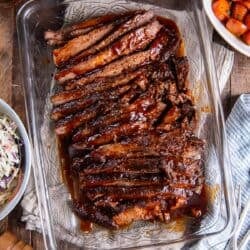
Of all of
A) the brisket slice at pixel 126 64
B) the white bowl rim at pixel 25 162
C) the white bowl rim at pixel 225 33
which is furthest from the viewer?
the white bowl rim at pixel 225 33

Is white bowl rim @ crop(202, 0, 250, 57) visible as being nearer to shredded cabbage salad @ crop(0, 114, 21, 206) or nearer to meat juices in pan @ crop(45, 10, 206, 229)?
meat juices in pan @ crop(45, 10, 206, 229)

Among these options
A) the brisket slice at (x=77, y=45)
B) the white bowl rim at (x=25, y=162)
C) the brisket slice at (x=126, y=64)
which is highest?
the brisket slice at (x=77, y=45)

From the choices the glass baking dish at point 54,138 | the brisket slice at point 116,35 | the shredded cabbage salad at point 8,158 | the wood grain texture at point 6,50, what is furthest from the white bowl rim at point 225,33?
the shredded cabbage salad at point 8,158

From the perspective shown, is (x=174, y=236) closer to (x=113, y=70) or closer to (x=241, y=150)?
(x=241, y=150)

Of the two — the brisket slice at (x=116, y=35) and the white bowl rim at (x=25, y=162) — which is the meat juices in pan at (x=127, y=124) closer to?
the brisket slice at (x=116, y=35)

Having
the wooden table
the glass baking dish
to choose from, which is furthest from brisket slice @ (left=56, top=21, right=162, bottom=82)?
the wooden table

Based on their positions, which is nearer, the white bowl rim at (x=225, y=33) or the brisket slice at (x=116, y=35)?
the brisket slice at (x=116, y=35)

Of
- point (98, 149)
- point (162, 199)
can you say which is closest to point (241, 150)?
point (162, 199)
